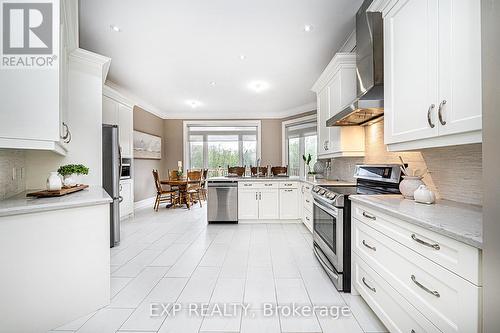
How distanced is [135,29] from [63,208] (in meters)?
2.48

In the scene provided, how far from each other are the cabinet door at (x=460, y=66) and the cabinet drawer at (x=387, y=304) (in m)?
0.97

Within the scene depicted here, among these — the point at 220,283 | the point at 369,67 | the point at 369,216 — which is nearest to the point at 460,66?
the point at 369,216

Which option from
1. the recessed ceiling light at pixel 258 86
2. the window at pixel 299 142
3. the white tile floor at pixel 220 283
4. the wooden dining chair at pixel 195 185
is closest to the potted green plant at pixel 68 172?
the white tile floor at pixel 220 283

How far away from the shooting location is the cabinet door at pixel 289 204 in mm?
4691

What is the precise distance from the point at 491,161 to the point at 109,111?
5238 mm

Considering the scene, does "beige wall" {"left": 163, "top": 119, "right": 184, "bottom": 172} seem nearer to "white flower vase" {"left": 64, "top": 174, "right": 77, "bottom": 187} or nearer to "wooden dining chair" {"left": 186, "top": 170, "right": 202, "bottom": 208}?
"wooden dining chair" {"left": 186, "top": 170, "right": 202, "bottom": 208}

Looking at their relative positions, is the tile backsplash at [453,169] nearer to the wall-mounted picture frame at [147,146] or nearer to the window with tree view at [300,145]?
the window with tree view at [300,145]

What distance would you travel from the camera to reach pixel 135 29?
3.08 m

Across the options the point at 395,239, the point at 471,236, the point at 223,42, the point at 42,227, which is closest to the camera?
the point at 471,236

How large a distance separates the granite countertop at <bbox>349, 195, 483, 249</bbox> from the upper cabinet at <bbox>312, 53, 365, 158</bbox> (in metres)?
1.62

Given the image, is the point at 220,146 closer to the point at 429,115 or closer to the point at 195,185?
the point at 195,185

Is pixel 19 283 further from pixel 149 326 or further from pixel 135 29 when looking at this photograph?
pixel 135 29

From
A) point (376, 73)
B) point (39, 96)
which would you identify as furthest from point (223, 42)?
point (39, 96)

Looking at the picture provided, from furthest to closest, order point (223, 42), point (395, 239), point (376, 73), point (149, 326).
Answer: point (223, 42) → point (376, 73) → point (149, 326) → point (395, 239)
